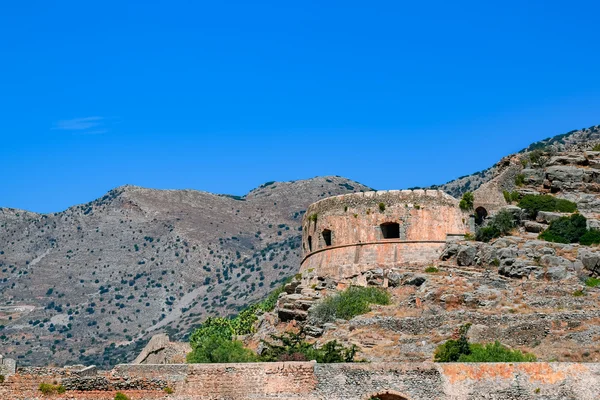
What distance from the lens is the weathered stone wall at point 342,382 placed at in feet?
90.3

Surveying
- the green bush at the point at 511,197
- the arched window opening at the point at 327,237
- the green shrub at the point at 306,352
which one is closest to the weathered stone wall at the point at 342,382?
the green shrub at the point at 306,352

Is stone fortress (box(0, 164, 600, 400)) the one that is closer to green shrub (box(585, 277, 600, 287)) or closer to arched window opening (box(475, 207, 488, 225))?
green shrub (box(585, 277, 600, 287))

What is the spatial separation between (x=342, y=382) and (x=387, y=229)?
24.7m

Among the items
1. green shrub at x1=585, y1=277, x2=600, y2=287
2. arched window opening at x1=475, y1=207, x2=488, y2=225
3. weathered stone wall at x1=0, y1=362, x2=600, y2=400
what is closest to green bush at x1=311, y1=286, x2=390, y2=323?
green shrub at x1=585, y1=277, x2=600, y2=287

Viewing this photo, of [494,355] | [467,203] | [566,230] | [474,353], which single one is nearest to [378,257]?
[467,203]

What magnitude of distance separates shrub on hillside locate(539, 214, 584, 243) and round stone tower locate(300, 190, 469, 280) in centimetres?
442

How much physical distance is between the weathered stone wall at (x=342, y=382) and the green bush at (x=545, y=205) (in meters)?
24.8

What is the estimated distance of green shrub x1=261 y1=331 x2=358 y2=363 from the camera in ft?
117

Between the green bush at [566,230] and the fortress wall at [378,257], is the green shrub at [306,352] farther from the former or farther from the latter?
the green bush at [566,230]

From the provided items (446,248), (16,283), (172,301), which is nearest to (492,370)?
(446,248)

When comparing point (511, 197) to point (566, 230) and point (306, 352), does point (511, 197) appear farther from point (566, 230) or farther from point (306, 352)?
point (306, 352)

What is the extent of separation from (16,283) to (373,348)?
9459 centimetres

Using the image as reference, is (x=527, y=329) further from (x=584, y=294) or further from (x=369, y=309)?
(x=369, y=309)

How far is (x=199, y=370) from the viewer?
28750mm
